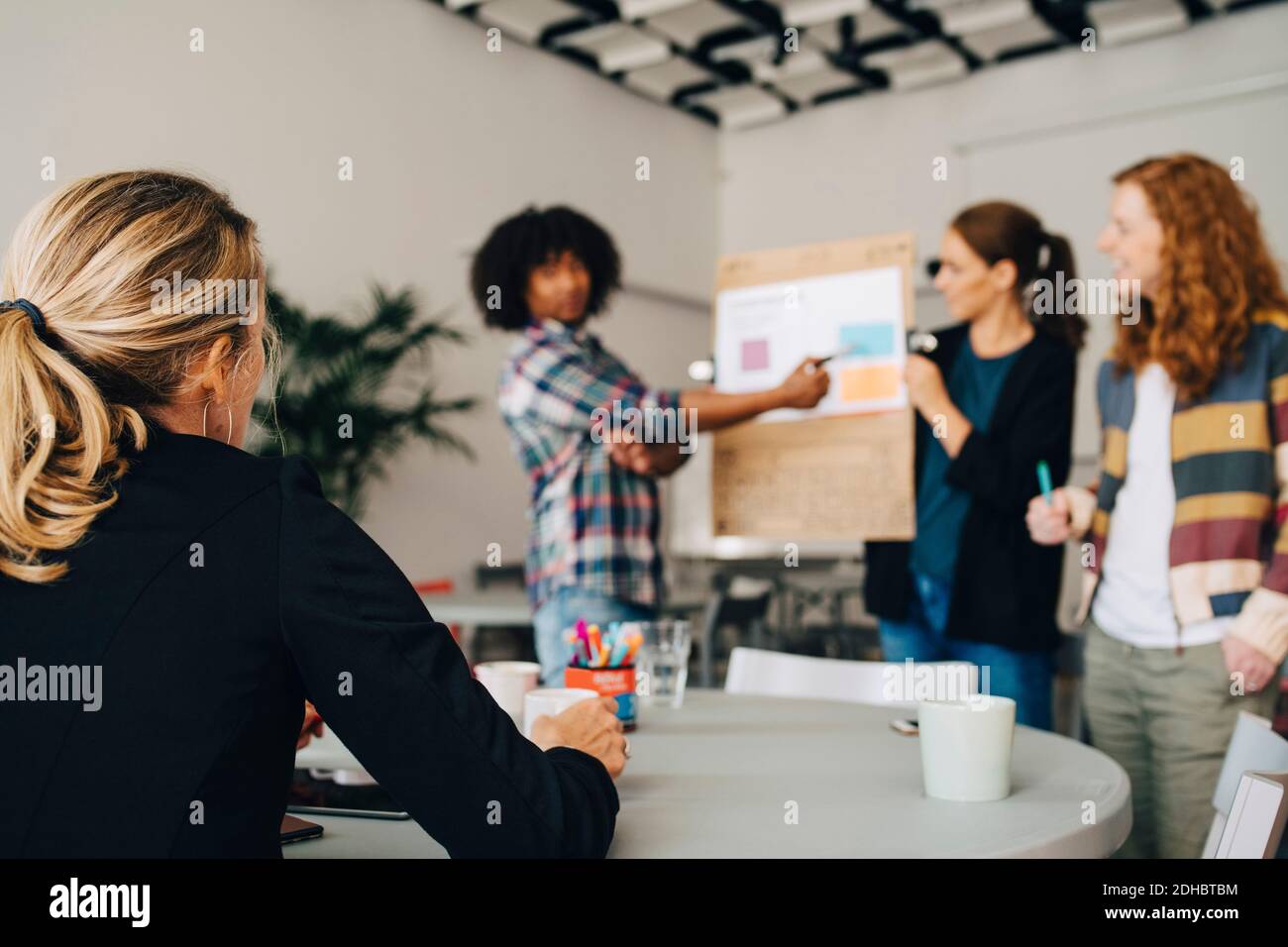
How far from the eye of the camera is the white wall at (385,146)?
4.06m

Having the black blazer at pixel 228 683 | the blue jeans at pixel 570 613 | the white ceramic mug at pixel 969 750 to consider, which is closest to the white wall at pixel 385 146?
the blue jeans at pixel 570 613

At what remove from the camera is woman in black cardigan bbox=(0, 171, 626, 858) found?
2.47 ft

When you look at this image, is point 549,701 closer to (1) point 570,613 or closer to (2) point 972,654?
(1) point 570,613

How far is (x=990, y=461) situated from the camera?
85.1 inches

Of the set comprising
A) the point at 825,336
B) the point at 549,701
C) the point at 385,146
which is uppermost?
the point at 385,146

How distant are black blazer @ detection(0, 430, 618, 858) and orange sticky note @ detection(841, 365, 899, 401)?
167 cm

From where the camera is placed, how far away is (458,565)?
18.5 feet

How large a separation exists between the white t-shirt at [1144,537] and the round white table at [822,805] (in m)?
0.41

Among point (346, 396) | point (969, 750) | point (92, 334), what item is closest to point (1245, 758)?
point (969, 750)

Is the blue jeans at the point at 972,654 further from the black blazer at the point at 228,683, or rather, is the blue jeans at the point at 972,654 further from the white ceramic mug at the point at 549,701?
the black blazer at the point at 228,683

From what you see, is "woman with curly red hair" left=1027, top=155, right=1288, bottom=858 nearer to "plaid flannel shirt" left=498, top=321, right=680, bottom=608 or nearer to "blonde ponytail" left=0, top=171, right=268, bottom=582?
"plaid flannel shirt" left=498, top=321, right=680, bottom=608

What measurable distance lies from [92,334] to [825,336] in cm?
182

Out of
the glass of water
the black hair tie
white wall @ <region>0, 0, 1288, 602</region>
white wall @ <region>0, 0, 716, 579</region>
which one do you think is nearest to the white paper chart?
the glass of water
